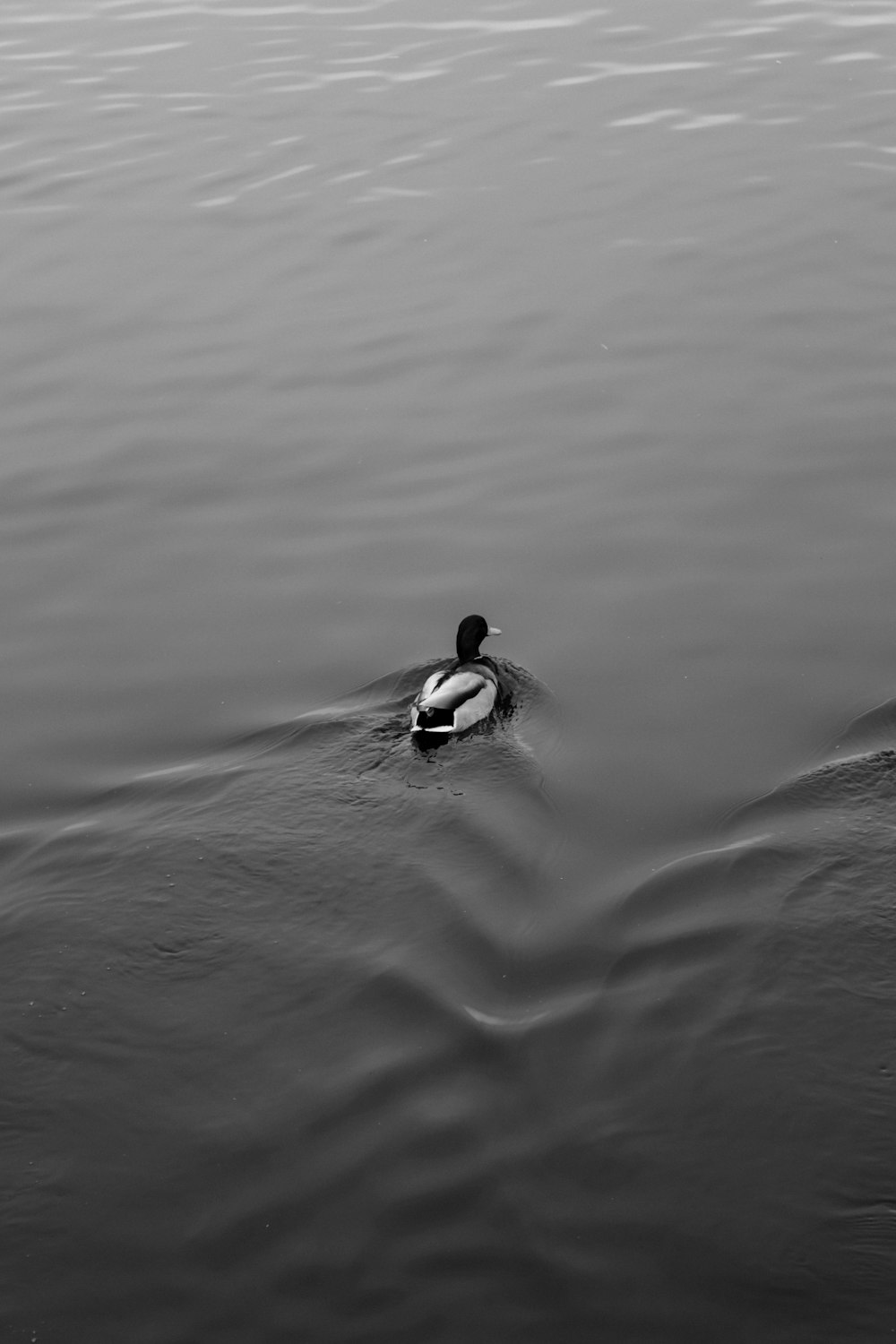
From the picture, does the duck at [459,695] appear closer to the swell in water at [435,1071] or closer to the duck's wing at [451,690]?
the duck's wing at [451,690]

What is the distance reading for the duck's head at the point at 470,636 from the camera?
1021 cm

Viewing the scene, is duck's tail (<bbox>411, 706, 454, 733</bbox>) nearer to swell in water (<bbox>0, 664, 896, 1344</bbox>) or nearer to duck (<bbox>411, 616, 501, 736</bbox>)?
duck (<bbox>411, 616, 501, 736</bbox>)

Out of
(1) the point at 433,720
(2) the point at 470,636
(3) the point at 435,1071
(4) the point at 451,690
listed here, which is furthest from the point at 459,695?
(3) the point at 435,1071

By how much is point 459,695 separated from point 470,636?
0.89 m

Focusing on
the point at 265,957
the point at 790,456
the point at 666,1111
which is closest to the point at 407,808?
the point at 265,957

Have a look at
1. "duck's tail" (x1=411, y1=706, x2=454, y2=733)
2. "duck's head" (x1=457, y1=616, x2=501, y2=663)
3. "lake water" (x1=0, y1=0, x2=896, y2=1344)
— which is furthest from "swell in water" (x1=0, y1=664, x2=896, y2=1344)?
"duck's head" (x1=457, y1=616, x2=501, y2=663)

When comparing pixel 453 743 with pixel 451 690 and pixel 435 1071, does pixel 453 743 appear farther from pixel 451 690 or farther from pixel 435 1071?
pixel 435 1071

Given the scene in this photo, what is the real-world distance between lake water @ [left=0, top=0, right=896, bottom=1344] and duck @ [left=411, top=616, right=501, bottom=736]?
0.16 metres

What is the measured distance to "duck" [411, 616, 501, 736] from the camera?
944cm

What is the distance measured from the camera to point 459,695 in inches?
373

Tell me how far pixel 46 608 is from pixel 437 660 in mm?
2852

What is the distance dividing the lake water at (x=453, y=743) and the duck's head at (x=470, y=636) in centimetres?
35

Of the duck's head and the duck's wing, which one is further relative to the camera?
the duck's head

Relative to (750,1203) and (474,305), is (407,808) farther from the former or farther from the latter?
(474,305)
